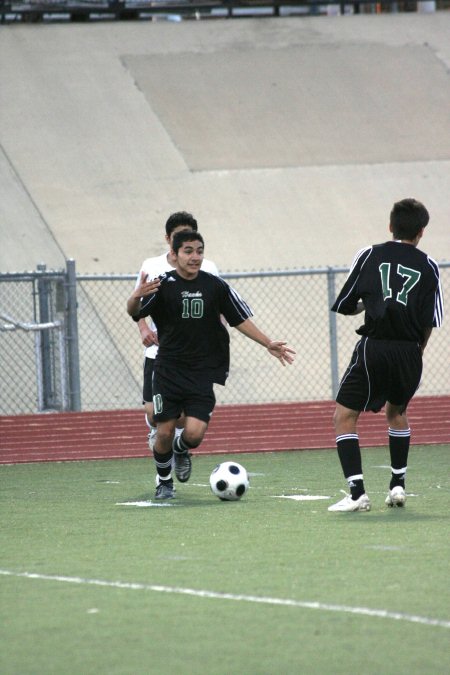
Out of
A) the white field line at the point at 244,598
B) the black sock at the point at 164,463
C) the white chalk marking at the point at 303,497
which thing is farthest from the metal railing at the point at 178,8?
the white field line at the point at 244,598

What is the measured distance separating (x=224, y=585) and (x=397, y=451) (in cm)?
312

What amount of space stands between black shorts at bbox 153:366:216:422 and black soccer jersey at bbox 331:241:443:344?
4.71ft

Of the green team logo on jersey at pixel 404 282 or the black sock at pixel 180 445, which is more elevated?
the green team logo on jersey at pixel 404 282

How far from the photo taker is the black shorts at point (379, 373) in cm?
868

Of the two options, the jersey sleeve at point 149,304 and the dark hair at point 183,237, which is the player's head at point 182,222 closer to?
the dark hair at point 183,237

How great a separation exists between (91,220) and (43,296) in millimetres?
4366

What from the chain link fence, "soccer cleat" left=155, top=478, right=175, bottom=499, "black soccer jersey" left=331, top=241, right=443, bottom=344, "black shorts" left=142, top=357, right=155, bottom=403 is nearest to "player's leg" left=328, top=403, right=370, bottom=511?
"black soccer jersey" left=331, top=241, right=443, bottom=344

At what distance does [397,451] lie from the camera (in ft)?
29.6

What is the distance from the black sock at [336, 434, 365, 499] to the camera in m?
8.73

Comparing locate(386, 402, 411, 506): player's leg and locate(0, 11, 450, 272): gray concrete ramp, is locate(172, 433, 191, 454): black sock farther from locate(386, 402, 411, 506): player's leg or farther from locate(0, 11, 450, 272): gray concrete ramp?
locate(0, 11, 450, 272): gray concrete ramp

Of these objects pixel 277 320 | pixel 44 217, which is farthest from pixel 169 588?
pixel 44 217

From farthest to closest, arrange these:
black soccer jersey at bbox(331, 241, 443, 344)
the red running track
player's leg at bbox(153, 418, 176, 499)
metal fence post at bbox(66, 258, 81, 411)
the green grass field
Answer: metal fence post at bbox(66, 258, 81, 411)
the red running track
player's leg at bbox(153, 418, 176, 499)
black soccer jersey at bbox(331, 241, 443, 344)
the green grass field

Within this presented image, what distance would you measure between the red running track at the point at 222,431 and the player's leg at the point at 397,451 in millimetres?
5729

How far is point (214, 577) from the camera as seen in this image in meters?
6.35
